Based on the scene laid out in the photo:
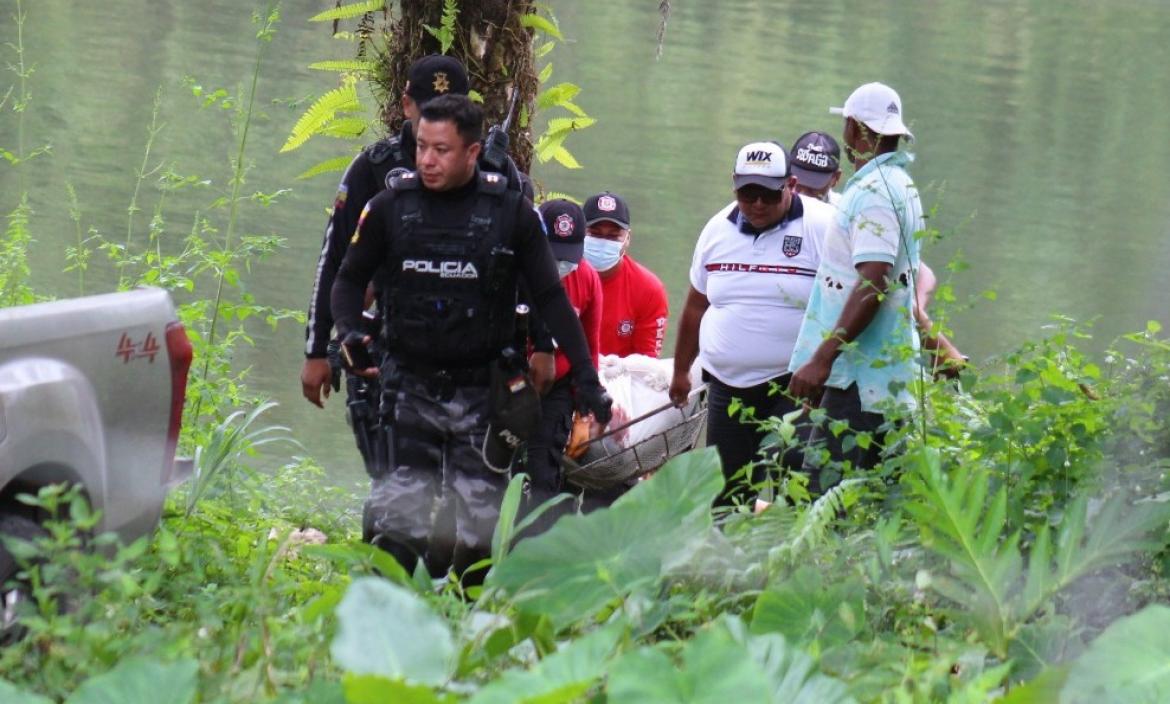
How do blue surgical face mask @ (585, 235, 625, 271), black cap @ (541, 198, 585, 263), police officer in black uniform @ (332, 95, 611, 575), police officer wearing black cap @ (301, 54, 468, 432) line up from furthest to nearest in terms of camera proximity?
blue surgical face mask @ (585, 235, 625, 271) → black cap @ (541, 198, 585, 263) → police officer wearing black cap @ (301, 54, 468, 432) → police officer in black uniform @ (332, 95, 611, 575)

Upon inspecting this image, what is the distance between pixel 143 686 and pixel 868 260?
3669mm

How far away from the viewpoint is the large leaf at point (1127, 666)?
2207mm

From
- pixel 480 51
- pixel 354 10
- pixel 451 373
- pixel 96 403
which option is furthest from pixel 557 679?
pixel 354 10

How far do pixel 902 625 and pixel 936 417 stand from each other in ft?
5.15

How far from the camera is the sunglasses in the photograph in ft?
21.5

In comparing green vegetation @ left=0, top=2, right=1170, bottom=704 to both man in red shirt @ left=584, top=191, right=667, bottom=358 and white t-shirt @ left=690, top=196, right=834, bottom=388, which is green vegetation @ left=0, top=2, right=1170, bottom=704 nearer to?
white t-shirt @ left=690, top=196, right=834, bottom=388

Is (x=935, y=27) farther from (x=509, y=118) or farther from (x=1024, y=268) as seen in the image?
(x=509, y=118)

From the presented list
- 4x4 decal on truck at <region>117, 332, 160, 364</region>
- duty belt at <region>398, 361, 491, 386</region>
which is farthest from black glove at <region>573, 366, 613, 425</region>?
4x4 decal on truck at <region>117, 332, 160, 364</region>

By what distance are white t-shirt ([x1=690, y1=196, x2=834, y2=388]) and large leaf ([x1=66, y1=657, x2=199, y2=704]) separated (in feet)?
14.8

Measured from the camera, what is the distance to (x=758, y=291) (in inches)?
259

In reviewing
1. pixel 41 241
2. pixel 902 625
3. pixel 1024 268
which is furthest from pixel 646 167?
pixel 902 625

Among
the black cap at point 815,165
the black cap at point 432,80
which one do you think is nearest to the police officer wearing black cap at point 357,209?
the black cap at point 432,80

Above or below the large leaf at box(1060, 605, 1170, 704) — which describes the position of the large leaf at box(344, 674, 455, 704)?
above

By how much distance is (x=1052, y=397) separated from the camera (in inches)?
161
